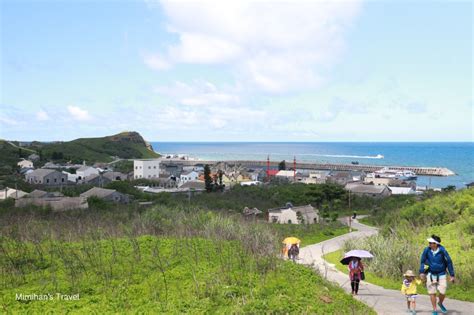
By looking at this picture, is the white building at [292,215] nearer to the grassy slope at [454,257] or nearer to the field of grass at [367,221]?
the field of grass at [367,221]

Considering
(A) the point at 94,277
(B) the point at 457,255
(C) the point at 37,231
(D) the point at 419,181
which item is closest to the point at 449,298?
(B) the point at 457,255

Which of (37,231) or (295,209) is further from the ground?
(37,231)

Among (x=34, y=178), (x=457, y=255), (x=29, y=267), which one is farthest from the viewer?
(x=34, y=178)

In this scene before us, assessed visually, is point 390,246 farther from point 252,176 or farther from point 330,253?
point 252,176

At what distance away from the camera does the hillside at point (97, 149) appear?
101 meters

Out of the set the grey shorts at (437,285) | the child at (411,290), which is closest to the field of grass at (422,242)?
the child at (411,290)

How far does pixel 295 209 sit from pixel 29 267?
2743 centimetres

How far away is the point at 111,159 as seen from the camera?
117938 millimetres

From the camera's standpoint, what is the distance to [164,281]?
8562mm

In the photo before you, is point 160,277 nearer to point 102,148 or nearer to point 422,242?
point 422,242

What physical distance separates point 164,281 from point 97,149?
4889 inches

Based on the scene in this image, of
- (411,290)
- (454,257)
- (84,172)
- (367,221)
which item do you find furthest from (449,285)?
(84,172)

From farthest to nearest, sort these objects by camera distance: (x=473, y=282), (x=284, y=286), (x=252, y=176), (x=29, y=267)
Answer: (x=252, y=176), (x=473, y=282), (x=29, y=267), (x=284, y=286)

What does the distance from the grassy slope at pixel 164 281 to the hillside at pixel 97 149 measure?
90095mm
